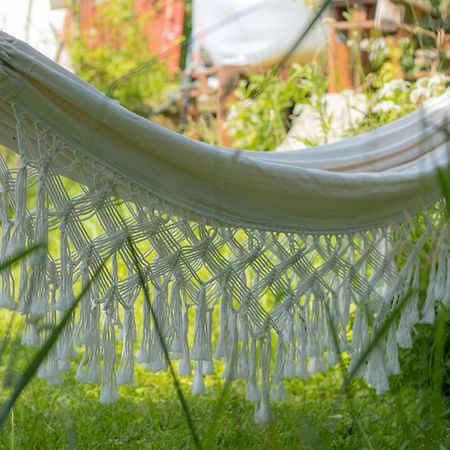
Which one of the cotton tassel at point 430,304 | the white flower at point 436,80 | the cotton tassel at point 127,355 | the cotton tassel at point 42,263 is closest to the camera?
the cotton tassel at point 42,263

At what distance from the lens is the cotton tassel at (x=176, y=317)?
4.93ft

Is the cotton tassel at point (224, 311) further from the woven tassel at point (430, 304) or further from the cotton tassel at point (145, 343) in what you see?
the woven tassel at point (430, 304)

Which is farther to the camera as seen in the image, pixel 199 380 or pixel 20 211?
pixel 199 380

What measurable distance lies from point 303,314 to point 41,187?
55cm

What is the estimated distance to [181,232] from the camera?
5.00 feet

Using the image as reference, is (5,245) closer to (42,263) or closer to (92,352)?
(42,263)

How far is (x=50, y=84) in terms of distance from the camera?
4.43 ft

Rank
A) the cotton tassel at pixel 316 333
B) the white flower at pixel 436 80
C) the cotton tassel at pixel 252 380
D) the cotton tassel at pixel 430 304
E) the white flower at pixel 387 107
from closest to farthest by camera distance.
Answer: the cotton tassel at pixel 252 380
the cotton tassel at pixel 316 333
the cotton tassel at pixel 430 304
the white flower at pixel 436 80
the white flower at pixel 387 107

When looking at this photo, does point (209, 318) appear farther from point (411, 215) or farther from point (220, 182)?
point (411, 215)

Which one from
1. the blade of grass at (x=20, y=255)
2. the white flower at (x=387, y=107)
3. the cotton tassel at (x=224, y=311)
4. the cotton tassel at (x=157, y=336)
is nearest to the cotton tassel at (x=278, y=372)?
the cotton tassel at (x=224, y=311)

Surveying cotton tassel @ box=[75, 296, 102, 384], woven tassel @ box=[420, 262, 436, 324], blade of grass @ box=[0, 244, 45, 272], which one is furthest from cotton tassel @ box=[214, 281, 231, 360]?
blade of grass @ box=[0, 244, 45, 272]

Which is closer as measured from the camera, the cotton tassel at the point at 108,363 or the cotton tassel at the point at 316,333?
the cotton tassel at the point at 108,363

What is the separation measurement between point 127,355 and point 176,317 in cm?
11

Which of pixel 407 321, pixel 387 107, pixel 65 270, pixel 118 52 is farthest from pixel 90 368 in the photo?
pixel 118 52
